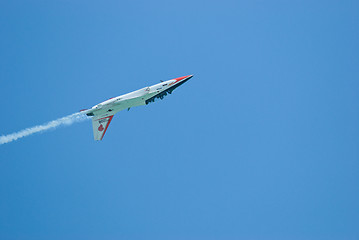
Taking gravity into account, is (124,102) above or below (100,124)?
above

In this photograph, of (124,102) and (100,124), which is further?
(100,124)

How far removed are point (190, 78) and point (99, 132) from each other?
48.3 feet

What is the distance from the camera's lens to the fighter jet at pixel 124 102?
202ft

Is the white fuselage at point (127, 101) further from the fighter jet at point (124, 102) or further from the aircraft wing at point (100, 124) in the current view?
the aircraft wing at point (100, 124)

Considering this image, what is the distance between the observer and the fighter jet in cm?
6144

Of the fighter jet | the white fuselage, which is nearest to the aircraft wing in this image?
the fighter jet

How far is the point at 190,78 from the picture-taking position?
63312 mm

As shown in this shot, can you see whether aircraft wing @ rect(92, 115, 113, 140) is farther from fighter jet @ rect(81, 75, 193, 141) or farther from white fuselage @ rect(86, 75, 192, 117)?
white fuselage @ rect(86, 75, 192, 117)

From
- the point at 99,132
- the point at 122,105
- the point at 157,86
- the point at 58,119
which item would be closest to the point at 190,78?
the point at 157,86

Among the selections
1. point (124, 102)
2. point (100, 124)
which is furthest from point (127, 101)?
point (100, 124)

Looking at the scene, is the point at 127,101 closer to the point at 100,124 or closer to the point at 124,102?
the point at 124,102

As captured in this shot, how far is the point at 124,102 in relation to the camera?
2421 inches

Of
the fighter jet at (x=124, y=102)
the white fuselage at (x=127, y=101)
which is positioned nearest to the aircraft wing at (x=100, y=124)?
the fighter jet at (x=124, y=102)

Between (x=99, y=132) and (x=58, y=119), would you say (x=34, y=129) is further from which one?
(x=99, y=132)
